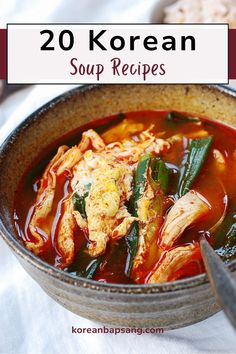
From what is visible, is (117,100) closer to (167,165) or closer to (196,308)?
(167,165)

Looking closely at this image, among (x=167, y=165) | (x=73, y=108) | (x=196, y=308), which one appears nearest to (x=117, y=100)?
(x=73, y=108)

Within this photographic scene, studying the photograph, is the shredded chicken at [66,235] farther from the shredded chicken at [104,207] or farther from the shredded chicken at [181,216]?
the shredded chicken at [181,216]

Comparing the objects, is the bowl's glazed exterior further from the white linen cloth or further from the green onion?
the green onion

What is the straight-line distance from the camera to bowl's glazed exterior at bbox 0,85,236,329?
1558 millimetres

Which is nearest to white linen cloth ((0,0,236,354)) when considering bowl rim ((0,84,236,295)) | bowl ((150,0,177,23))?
bowl rim ((0,84,236,295))

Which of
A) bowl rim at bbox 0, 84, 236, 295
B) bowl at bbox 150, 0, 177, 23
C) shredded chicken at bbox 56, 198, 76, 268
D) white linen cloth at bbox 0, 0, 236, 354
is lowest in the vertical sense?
white linen cloth at bbox 0, 0, 236, 354

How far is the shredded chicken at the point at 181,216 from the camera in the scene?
6.08 feet

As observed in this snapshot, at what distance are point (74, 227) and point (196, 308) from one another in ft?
1.68

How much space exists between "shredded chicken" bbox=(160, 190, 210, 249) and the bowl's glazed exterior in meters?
0.25

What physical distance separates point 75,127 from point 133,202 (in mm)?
614

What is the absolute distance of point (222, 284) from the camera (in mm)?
1386

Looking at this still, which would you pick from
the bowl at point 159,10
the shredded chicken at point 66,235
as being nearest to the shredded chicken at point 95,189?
the shredded chicken at point 66,235

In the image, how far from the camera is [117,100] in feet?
8.05

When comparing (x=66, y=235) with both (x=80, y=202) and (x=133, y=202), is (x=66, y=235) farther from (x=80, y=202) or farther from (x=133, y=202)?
(x=133, y=202)
